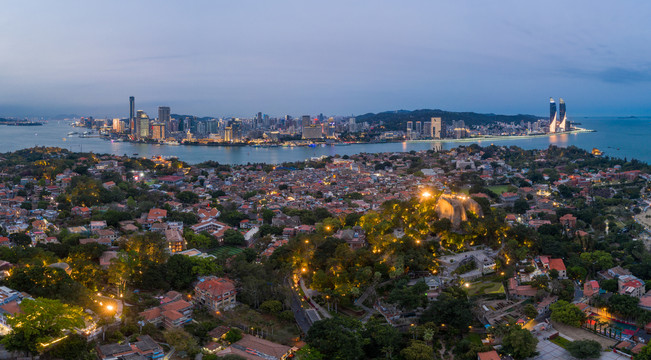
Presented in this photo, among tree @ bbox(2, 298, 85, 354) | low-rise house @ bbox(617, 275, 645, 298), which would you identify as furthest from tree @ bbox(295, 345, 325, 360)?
low-rise house @ bbox(617, 275, 645, 298)

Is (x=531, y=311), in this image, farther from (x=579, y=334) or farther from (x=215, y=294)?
(x=215, y=294)

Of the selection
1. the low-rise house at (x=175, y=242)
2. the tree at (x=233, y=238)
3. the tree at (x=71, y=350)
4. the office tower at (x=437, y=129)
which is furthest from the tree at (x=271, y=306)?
the office tower at (x=437, y=129)

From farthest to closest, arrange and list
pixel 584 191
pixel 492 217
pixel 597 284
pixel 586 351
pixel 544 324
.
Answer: pixel 584 191
pixel 492 217
pixel 597 284
pixel 544 324
pixel 586 351

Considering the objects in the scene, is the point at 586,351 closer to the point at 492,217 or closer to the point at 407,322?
the point at 407,322

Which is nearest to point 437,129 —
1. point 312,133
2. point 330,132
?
point 330,132

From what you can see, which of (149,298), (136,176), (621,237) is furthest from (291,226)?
(136,176)

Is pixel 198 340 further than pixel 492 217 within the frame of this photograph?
No
